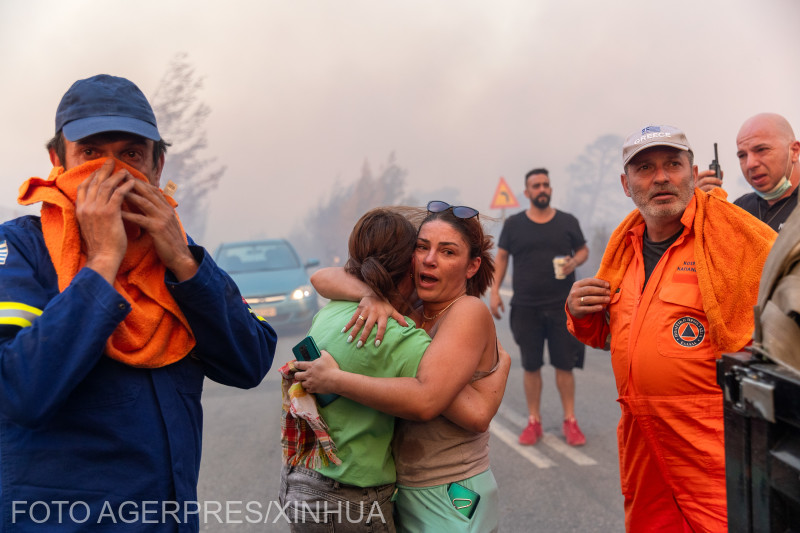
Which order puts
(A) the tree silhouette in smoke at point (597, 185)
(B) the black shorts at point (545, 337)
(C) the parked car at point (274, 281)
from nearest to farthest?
(B) the black shorts at point (545, 337) → (C) the parked car at point (274, 281) → (A) the tree silhouette in smoke at point (597, 185)

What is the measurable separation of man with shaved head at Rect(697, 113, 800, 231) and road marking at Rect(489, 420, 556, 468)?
2281 millimetres

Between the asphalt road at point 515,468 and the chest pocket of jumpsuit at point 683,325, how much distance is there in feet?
5.91

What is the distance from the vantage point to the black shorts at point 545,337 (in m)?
5.11

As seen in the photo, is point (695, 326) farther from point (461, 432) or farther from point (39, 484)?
point (39, 484)

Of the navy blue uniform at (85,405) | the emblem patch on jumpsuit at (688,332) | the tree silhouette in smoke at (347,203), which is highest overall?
the emblem patch on jumpsuit at (688,332)

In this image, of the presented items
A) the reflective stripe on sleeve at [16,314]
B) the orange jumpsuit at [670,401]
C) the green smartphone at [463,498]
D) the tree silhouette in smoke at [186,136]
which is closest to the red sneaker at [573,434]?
the orange jumpsuit at [670,401]

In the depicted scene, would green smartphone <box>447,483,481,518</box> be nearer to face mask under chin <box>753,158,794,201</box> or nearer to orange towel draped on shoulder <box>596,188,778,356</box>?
orange towel draped on shoulder <box>596,188,778,356</box>

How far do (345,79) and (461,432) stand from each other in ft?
115

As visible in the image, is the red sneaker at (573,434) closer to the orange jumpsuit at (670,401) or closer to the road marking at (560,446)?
the road marking at (560,446)

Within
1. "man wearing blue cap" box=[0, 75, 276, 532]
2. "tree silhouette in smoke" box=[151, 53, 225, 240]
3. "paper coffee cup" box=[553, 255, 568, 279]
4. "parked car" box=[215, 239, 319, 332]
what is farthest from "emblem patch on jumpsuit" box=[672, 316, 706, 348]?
"tree silhouette in smoke" box=[151, 53, 225, 240]

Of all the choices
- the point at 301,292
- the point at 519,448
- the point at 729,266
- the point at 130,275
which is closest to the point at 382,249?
the point at 130,275

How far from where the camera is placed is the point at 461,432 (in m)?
1.95

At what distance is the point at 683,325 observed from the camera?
84.2 inches

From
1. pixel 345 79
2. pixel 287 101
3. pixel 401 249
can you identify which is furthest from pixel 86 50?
pixel 401 249
